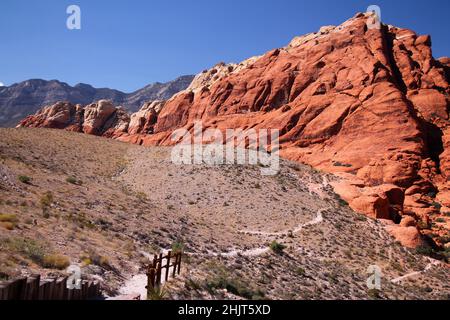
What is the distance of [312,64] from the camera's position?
6378 centimetres

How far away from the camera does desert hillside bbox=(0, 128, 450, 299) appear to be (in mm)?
14734

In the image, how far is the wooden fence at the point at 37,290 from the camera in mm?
6895

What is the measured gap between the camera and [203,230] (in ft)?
82.1

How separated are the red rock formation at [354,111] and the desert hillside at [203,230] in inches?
200

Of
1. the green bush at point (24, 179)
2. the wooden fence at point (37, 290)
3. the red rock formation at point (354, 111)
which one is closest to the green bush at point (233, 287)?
the wooden fence at point (37, 290)

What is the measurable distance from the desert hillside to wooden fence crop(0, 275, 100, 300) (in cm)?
298

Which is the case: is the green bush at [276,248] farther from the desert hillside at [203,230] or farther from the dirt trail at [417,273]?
the dirt trail at [417,273]

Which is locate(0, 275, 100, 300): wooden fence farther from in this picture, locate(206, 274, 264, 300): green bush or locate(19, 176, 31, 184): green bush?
locate(19, 176, 31, 184): green bush

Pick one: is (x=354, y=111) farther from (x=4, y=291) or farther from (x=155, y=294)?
(x=4, y=291)

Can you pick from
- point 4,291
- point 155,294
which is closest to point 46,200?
point 155,294

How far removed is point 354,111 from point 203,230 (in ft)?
118
